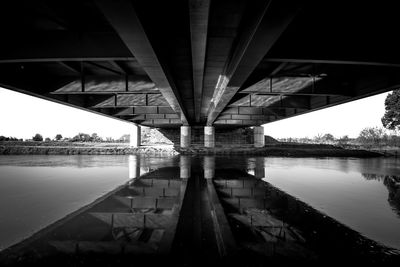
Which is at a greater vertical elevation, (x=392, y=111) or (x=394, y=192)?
(x=392, y=111)

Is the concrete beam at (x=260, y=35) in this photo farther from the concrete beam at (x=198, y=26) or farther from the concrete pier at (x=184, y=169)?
the concrete pier at (x=184, y=169)

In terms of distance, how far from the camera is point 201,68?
866 cm

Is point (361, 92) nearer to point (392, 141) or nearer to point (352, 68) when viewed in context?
point (352, 68)

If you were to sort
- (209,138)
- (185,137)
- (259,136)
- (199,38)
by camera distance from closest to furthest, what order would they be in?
(199,38) → (209,138) → (185,137) → (259,136)

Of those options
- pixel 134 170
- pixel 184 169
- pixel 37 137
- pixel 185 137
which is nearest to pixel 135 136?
pixel 185 137

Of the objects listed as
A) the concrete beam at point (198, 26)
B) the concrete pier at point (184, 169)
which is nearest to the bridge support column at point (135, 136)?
the concrete pier at point (184, 169)

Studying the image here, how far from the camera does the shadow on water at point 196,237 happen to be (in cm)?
297

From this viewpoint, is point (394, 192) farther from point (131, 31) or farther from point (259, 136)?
point (259, 136)

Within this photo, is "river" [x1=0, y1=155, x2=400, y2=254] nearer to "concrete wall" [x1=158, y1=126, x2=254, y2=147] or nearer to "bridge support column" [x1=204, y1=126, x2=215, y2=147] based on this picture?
"bridge support column" [x1=204, y1=126, x2=215, y2=147]

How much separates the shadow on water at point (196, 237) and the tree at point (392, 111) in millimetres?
50491

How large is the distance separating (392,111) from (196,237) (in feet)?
186

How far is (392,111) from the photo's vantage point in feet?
144

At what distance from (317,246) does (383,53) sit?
795cm

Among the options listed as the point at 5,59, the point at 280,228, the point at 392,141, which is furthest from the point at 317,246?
the point at 392,141
